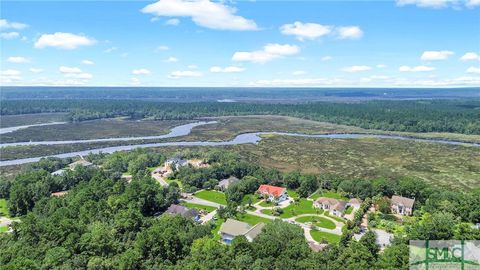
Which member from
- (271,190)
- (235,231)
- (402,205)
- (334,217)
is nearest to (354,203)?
(334,217)

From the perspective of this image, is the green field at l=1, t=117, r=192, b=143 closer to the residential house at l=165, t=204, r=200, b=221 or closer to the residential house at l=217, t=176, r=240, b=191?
the residential house at l=217, t=176, r=240, b=191

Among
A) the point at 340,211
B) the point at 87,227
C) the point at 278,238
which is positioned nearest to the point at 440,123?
the point at 340,211

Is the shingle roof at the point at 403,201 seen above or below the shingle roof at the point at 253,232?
above

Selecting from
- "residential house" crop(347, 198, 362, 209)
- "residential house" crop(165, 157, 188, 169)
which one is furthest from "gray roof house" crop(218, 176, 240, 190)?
"residential house" crop(347, 198, 362, 209)

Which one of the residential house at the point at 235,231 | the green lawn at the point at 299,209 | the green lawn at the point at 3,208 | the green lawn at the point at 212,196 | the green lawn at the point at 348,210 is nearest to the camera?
the residential house at the point at 235,231

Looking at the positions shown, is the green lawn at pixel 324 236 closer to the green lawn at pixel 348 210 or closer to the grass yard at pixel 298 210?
the grass yard at pixel 298 210

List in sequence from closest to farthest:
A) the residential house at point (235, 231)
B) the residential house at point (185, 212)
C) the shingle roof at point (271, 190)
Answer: the residential house at point (235, 231)
the residential house at point (185, 212)
the shingle roof at point (271, 190)

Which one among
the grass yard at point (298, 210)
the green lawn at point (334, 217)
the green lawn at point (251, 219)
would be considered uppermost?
the green lawn at point (334, 217)

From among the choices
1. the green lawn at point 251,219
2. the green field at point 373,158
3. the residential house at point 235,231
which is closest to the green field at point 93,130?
the green field at point 373,158
